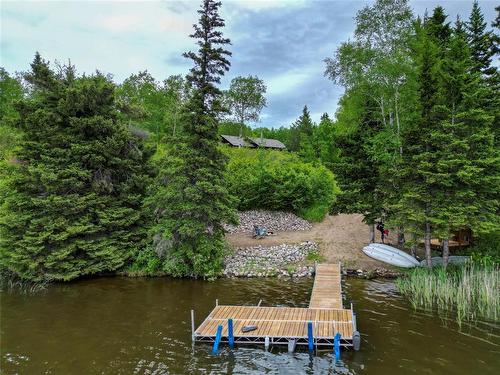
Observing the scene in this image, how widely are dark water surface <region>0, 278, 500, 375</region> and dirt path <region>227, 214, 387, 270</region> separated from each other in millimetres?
Answer: 4431

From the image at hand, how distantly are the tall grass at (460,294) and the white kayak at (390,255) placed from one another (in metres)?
3.58

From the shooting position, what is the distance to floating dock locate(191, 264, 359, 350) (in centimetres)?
1371

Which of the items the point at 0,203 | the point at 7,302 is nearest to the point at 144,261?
the point at 7,302

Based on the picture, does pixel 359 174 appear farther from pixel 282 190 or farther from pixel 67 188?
pixel 67 188

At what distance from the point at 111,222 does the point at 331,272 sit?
1449 centimetres

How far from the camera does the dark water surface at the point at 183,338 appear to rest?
1243 cm

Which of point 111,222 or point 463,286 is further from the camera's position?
point 111,222

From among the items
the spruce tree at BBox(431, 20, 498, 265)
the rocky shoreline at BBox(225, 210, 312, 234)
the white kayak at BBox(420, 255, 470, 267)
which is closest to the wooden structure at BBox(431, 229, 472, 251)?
the white kayak at BBox(420, 255, 470, 267)

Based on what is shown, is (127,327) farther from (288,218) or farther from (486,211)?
(288,218)

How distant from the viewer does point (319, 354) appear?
13.4 m

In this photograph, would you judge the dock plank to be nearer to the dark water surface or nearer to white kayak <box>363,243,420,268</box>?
the dark water surface

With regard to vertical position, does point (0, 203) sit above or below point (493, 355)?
above

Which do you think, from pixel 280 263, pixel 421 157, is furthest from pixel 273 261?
pixel 421 157

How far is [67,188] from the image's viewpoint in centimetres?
2331
